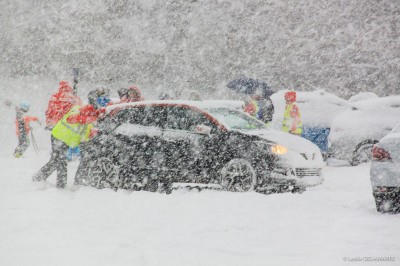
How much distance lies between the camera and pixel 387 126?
11422 mm

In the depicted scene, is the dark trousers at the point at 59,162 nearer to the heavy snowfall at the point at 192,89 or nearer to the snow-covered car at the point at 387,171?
the heavy snowfall at the point at 192,89

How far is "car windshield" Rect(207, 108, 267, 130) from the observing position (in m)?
8.73

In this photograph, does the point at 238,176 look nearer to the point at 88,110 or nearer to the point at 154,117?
the point at 154,117

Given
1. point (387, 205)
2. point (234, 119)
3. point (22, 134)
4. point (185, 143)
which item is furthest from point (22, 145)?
point (387, 205)

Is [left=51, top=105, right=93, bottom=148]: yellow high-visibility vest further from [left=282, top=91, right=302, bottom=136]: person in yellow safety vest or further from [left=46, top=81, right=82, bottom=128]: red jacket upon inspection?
[left=282, top=91, right=302, bottom=136]: person in yellow safety vest

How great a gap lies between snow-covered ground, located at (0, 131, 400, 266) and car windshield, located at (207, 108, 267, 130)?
118 cm

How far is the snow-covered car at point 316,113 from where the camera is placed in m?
12.4

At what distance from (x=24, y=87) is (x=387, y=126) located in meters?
21.5

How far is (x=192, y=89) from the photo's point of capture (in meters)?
24.5

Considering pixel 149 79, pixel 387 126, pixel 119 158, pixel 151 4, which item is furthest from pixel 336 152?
pixel 149 79

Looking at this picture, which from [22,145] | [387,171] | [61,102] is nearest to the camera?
[387,171]

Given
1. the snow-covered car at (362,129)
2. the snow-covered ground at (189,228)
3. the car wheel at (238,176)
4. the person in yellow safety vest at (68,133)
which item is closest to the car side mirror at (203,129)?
the car wheel at (238,176)

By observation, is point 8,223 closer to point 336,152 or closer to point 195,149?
point 195,149

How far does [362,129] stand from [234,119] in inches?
149
